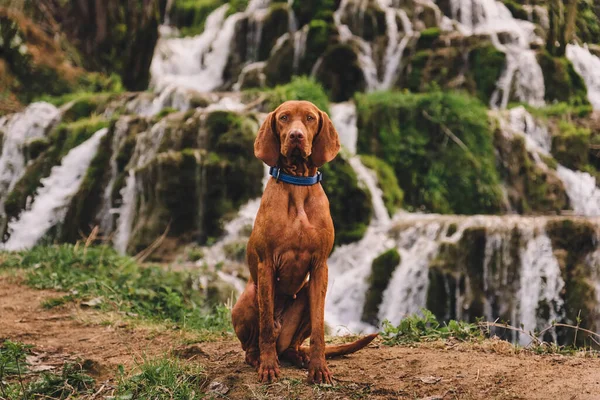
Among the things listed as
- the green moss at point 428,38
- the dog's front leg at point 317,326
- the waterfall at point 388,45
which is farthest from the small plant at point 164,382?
the green moss at point 428,38

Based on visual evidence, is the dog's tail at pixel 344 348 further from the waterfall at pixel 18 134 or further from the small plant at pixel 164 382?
the waterfall at pixel 18 134

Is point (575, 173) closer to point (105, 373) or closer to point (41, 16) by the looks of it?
point (105, 373)

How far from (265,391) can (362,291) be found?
257 inches

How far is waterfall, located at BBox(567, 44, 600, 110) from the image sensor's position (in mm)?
10867

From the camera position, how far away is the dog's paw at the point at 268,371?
323 cm

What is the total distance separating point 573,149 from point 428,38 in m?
5.74

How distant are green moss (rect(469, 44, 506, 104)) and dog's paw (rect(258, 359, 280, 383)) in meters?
13.7

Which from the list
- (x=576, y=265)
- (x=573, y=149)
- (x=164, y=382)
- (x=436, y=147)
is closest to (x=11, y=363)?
(x=164, y=382)

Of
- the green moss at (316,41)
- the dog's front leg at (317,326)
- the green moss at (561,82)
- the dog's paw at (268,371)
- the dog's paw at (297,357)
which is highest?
the green moss at (316,41)

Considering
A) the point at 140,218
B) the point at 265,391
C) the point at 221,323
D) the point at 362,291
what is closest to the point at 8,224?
the point at 140,218

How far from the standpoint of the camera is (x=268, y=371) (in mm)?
3258

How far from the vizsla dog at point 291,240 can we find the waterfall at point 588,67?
8.47 metres

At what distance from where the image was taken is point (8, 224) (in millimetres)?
12250

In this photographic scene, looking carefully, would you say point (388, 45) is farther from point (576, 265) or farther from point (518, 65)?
point (576, 265)
